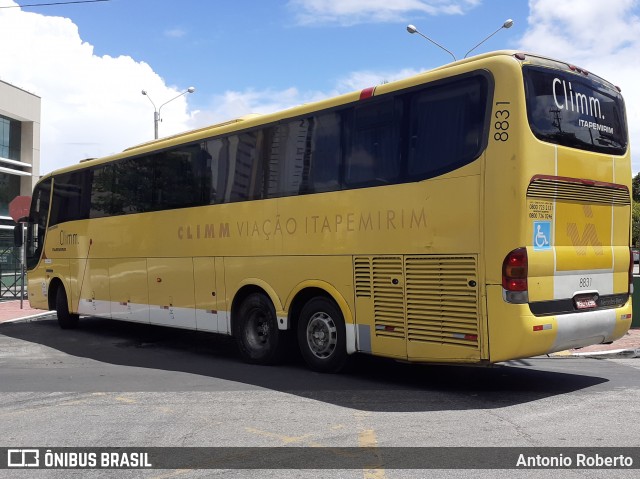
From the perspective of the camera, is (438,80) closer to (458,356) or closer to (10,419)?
(458,356)

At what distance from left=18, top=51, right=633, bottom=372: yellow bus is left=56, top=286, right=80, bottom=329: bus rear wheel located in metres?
4.97

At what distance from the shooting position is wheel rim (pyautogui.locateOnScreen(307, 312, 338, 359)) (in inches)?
352

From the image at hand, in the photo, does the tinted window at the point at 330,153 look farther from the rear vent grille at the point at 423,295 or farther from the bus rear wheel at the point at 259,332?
the bus rear wheel at the point at 259,332

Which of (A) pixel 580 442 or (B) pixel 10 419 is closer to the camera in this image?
(A) pixel 580 442

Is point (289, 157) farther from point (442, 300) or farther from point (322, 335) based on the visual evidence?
→ point (442, 300)

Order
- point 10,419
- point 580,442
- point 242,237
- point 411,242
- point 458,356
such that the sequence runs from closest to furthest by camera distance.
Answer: point 580,442, point 10,419, point 458,356, point 411,242, point 242,237

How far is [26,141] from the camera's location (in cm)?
5334

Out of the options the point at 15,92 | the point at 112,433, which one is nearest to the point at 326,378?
the point at 112,433

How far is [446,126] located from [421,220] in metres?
1.10

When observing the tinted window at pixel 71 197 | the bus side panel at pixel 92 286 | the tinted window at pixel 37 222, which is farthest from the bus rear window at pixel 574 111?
the tinted window at pixel 37 222

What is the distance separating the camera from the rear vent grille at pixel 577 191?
23.5ft

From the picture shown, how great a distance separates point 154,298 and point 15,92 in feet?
148

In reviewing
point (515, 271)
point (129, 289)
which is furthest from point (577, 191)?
point (129, 289)

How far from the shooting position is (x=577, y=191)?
7.64m
